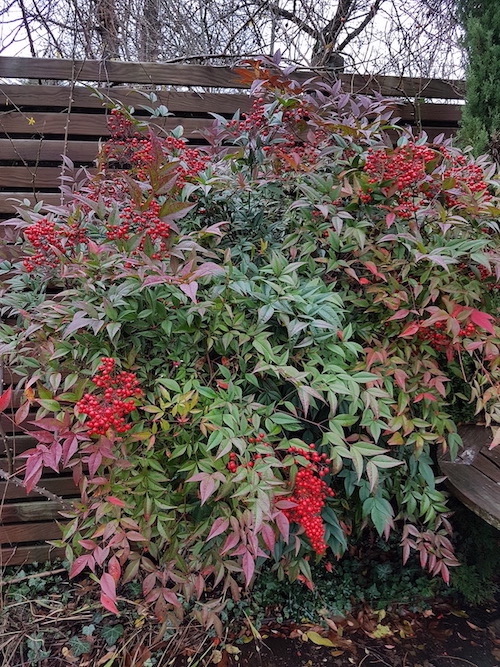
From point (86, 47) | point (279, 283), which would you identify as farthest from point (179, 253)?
point (86, 47)

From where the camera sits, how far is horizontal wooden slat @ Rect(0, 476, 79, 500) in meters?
2.14

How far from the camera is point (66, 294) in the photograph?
4.13 ft

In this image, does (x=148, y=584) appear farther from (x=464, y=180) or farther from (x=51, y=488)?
(x=464, y=180)

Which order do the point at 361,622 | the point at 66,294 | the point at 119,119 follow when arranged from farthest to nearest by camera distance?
the point at 361,622 → the point at 119,119 → the point at 66,294

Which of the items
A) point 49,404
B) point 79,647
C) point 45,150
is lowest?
point 79,647

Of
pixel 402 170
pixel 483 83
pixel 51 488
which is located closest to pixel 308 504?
pixel 402 170

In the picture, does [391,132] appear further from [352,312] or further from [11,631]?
[11,631]

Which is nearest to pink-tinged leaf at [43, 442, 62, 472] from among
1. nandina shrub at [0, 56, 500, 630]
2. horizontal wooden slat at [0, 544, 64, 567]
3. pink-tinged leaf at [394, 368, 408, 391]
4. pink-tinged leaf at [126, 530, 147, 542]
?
nandina shrub at [0, 56, 500, 630]

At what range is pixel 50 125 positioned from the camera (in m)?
2.14

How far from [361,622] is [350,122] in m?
1.95

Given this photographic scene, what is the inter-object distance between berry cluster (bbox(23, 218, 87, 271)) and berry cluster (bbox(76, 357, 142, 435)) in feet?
1.33

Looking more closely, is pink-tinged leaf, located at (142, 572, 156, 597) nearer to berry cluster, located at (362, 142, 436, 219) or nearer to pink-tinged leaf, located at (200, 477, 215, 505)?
pink-tinged leaf, located at (200, 477, 215, 505)

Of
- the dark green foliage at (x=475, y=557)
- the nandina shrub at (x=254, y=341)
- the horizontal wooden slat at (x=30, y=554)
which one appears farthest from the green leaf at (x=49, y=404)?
the dark green foliage at (x=475, y=557)

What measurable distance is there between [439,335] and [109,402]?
3.17ft
